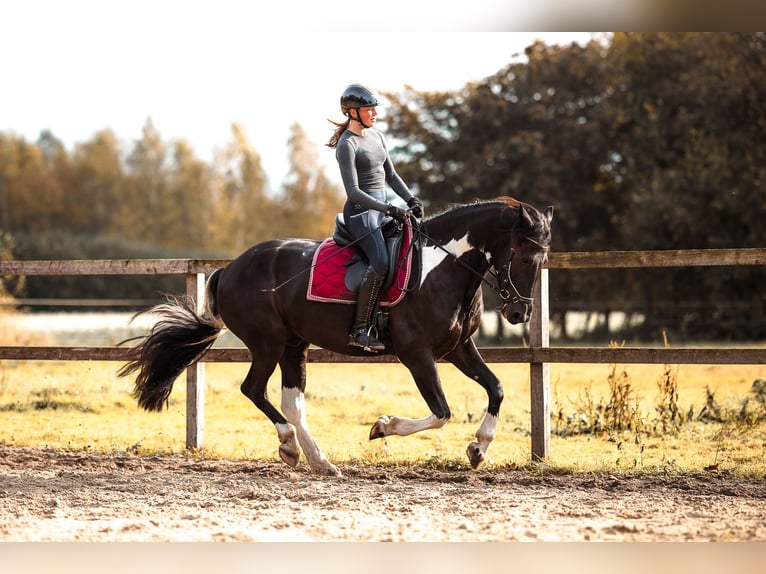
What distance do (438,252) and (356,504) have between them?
6.10 feet

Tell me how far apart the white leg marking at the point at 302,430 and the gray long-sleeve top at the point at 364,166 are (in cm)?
161

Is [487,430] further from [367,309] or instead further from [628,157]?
[628,157]

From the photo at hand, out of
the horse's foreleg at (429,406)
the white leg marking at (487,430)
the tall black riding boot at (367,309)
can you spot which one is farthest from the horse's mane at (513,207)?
the white leg marking at (487,430)

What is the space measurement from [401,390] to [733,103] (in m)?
13.7

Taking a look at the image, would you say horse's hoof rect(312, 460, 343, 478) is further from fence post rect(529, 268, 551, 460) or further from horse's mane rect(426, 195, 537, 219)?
horse's mane rect(426, 195, 537, 219)

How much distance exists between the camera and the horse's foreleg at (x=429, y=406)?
612 cm

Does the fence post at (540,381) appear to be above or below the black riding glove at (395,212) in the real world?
below

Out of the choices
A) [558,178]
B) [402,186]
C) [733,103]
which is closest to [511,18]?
[402,186]

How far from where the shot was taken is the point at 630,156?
23.6 metres

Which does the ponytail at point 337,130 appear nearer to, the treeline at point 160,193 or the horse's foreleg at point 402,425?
the horse's foreleg at point 402,425

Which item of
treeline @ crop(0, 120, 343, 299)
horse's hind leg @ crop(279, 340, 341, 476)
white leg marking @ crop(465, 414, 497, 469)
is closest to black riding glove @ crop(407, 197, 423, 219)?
horse's hind leg @ crop(279, 340, 341, 476)

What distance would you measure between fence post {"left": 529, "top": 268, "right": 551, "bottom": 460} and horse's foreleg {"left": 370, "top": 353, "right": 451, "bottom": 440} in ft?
4.00

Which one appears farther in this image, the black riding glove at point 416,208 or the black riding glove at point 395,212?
the black riding glove at point 416,208

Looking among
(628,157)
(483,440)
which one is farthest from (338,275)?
(628,157)
